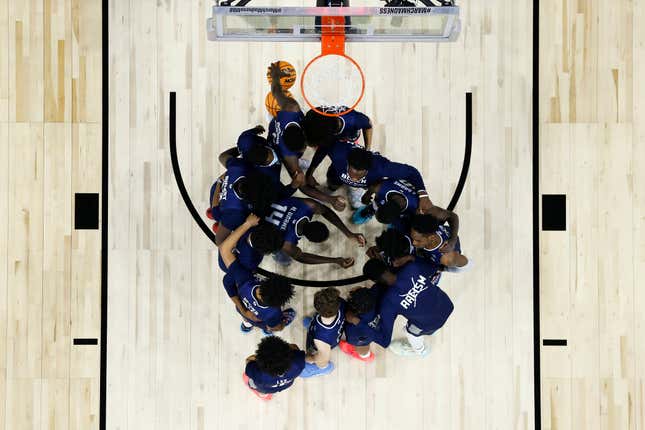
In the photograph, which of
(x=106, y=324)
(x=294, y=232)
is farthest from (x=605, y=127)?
(x=106, y=324)

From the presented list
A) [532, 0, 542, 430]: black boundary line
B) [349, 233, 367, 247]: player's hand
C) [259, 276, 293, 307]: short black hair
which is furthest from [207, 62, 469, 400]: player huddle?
[532, 0, 542, 430]: black boundary line

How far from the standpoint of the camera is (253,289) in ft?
12.7

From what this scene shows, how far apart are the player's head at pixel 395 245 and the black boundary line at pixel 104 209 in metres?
2.62

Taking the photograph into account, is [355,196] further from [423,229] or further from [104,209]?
[104,209]

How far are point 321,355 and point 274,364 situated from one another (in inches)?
24.7

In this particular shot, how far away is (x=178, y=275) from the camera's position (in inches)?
192

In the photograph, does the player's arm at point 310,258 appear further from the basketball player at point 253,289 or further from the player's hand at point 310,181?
the player's hand at point 310,181

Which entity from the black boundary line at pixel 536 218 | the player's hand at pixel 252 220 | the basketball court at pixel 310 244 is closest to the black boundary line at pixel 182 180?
the basketball court at pixel 310 244

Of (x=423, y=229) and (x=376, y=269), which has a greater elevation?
(x=423, y=229)

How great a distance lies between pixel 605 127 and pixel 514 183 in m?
1.02

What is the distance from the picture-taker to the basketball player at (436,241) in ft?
12.3

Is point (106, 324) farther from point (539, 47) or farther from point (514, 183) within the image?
point (539, 47)

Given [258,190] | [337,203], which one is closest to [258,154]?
[258,190]

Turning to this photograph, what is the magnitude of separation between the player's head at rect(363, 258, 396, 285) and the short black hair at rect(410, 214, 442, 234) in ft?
1.32
